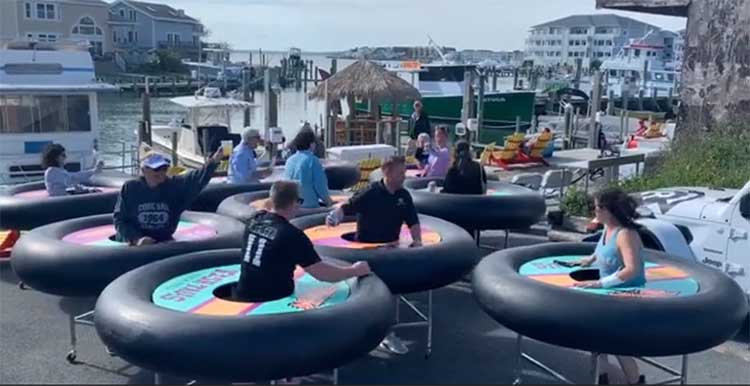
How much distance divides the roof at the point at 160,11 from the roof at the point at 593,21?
4424 cm

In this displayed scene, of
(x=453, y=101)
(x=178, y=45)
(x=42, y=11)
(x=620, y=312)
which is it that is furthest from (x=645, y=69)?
(x=620, y=312)

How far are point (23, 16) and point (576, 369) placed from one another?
1784 inches

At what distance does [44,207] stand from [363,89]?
14074 mm

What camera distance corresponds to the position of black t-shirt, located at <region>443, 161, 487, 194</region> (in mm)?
8461

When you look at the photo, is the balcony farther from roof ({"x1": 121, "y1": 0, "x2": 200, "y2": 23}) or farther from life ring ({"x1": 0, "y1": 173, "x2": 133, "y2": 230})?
life ring ({"x1": 0, "y1": 173, "x2": 133, "y2": 230})

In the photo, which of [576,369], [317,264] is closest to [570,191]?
[576,369]

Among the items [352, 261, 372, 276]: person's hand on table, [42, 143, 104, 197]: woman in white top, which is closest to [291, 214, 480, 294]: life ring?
[352, 261, 372, 276]: person's hand on table

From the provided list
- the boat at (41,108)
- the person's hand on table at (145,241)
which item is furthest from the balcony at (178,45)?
the person's hand on table at (145,241)

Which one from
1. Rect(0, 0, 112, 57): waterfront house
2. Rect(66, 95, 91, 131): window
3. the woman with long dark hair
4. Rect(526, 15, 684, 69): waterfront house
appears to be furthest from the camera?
Rect(526, 15, 684, 69): waterfront house

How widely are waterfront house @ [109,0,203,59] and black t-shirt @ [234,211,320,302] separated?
210ft

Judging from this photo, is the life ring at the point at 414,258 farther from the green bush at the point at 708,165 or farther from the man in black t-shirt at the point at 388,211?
the green bush at the point at 708,165

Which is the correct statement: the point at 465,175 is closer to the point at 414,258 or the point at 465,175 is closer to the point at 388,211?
the point at 388,211

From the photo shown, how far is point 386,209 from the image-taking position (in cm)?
616

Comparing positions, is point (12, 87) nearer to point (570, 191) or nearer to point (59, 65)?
point (59, 65)
